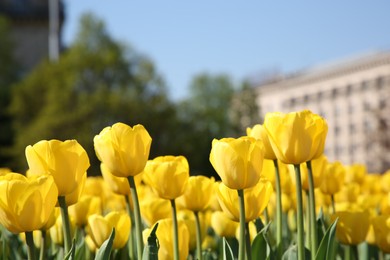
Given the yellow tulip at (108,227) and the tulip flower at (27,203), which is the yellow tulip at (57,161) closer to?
the tulip flower at (27,203)

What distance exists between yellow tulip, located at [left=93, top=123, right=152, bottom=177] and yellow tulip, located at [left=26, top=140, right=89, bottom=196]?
13 cm

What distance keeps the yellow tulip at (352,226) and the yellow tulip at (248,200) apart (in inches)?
16.9

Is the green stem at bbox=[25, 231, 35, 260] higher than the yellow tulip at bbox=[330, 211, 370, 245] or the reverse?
higher

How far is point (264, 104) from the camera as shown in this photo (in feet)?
332

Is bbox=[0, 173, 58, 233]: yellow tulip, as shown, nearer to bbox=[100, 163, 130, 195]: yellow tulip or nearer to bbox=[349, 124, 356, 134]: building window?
bbox=[100, 163, 130, 195]: yellow tulip

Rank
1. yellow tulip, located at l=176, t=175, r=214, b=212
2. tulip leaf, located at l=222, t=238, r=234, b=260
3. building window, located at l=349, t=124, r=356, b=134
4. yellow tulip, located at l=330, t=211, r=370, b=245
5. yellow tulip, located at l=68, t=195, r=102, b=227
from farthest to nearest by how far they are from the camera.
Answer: building window, located at l=349, t=124, r=356, b=134, yellow tulip, located at l=68, t=195, r=102, b=227, yellow tulip, located at l=176, t=175, r=214, b=212, yellow tulip, located at l=330, t=211, r=370, b=245, tulip leaf, located at l=222, t=238, r=234, b=260

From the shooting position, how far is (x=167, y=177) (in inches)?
101

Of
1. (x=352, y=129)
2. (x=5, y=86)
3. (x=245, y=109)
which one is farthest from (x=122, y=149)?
(x=352, y=129)

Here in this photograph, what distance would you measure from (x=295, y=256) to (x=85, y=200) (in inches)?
47.0

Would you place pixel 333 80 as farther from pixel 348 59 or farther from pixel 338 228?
pixel 338 228

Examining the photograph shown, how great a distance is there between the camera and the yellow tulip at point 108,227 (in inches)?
107

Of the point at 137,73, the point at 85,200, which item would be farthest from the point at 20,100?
the point at 85,200

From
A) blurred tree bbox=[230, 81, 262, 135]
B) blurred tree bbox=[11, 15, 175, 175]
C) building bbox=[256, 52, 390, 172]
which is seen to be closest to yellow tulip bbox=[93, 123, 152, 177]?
blurred tree bbox=[11, 15, 175, 175]

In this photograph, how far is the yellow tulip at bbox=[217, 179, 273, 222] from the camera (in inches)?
96.0
